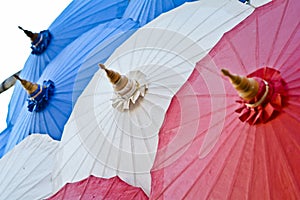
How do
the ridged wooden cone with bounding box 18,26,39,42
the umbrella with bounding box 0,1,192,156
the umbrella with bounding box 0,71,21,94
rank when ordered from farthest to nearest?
the umbrella with bounding box 0,71,21,94 → the ridged wooden cone with bounding box 18,26,39,42 → the umbrella with bounding box 0,1,192,156

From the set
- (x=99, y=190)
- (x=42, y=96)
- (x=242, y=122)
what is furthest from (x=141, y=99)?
(x=42, y=96)

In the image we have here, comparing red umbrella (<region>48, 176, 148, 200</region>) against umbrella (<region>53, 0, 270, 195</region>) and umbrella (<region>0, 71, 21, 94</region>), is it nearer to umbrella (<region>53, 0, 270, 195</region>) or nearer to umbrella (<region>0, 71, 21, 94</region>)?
umbrella (<region>53, 0, 270, 195</region>)

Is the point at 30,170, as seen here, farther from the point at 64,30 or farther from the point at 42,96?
the point at 64,30

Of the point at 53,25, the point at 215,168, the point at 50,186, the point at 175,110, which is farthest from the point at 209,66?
the point at 53,25

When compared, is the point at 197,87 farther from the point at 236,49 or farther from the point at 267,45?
the point at 267,45

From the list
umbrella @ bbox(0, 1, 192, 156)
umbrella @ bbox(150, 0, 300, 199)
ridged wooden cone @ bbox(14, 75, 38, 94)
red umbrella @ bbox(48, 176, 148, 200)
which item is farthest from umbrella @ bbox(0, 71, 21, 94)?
umbrella @ bbox(150, 0, 300, 199)

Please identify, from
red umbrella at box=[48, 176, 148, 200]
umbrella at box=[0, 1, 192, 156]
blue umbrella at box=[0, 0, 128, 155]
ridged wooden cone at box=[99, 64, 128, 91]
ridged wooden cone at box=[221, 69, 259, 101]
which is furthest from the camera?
blue umbrella at box=[0, 0, 128, 155]
